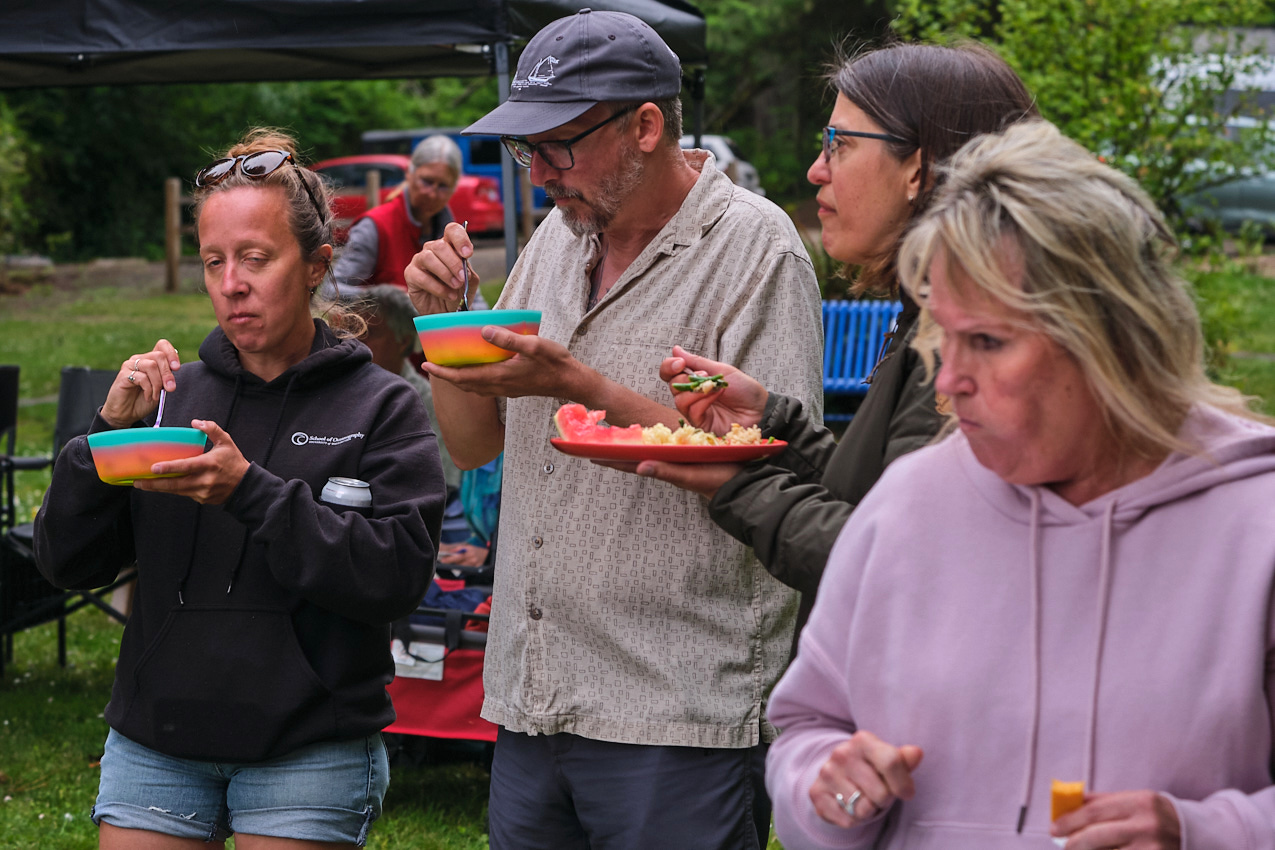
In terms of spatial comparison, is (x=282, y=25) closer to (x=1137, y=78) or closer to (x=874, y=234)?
(x=874, y=234)

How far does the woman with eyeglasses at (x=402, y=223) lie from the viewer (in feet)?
20.5

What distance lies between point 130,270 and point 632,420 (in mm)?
20605

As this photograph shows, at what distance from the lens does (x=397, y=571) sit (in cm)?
215

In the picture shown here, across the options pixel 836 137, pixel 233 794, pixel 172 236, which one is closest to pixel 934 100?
pixel 836 137

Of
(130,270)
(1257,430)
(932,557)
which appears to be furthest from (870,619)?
(130,270)

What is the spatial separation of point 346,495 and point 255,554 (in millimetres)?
192

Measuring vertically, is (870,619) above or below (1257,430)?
below

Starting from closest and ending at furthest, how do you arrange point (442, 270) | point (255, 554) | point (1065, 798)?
1. point (1065, 798)
2. point (255, 554)
3. point (442, 270)

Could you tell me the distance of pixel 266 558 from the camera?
2131 millimetres

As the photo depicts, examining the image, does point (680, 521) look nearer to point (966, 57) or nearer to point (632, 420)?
point (632, 420)

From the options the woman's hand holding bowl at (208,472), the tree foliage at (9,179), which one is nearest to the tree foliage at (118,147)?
the tree foliage at (9,179)

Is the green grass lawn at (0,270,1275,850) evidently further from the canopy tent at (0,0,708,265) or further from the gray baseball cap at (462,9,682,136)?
the canopy tent at (0,0,708,265)

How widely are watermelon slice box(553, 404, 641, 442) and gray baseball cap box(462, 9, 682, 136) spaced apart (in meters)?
0.50

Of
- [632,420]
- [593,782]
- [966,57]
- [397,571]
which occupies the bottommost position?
[593,782]
